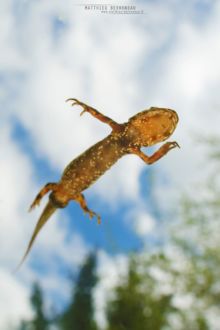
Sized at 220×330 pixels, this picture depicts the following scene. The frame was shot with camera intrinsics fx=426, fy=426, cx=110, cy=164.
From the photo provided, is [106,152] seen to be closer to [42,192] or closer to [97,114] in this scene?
[97,114]

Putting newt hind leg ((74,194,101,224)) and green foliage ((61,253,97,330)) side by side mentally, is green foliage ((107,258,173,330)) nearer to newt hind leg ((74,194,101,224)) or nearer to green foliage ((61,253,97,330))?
green foliage ((61,253,97,330))

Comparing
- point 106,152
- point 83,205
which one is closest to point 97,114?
point 106,152

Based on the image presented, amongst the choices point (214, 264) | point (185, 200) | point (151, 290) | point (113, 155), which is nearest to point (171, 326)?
point (151, 290)

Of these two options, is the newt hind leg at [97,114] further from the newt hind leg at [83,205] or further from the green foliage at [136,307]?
the green foliage at [136,307]

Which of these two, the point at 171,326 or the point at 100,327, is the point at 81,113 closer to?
the point at 100,327

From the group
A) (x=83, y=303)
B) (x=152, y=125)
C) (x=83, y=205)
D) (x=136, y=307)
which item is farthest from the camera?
(x=83, y=303)

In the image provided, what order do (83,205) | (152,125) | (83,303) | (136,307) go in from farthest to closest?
(83,303), (136,307), (83,205), (152,125)

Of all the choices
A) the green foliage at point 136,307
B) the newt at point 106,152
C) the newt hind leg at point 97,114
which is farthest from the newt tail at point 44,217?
the green foliage at point 136,307
